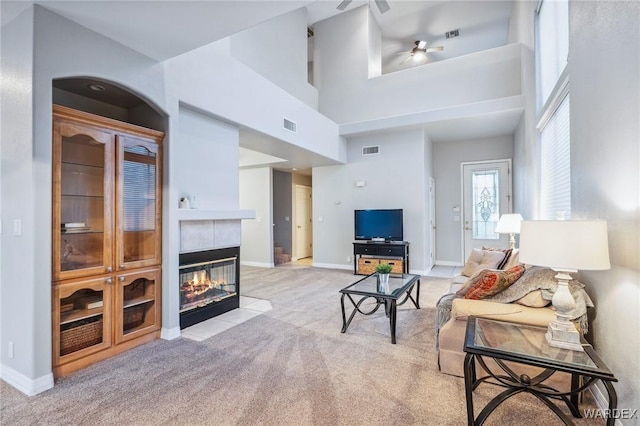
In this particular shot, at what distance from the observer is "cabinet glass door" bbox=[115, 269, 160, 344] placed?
2713 mm

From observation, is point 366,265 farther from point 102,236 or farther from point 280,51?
point 102,236

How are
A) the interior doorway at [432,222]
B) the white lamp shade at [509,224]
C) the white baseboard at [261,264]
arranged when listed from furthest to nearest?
1. the white baseboard at [261,264]
2. the interior doorway at [432,222]
3. the white lamp shade at [509,224]

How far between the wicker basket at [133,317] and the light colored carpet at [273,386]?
0.22m

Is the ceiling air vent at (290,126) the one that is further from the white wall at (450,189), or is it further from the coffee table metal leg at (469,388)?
the coffee table metal leg at (469,388)

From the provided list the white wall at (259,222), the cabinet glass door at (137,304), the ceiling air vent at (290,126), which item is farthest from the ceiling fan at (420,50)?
the cabinet glass door at (137,304)

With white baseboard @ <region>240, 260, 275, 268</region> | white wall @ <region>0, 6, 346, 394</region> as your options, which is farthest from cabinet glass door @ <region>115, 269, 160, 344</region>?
white baseboard @ <region>240, 260, 275, 268</region>

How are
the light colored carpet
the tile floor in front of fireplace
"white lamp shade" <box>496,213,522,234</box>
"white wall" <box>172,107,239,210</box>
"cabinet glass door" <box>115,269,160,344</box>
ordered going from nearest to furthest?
the light colored carpet < "cabinet glass door" <box>115,269,160,344</box> < the tile floor in front of fireplace < "white wall" <box>172,107,239,210</box> < "white lamp shade" <box>496,213,522,234</box>

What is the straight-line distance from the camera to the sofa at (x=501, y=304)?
2.03 meters

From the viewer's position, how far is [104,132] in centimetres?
261

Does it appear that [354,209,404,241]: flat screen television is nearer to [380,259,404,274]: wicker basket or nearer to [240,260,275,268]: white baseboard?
[380,259,404,274]: wicker basket

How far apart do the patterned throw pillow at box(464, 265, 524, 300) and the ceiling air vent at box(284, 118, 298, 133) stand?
369 centimetres

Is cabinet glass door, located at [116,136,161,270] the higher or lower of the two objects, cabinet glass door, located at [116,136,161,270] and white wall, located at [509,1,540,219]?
the lower

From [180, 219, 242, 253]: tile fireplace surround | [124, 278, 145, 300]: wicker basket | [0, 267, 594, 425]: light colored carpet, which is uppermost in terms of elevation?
[180, 219, 242, 253]: tile fireplace surround

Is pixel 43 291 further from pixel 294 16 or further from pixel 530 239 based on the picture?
pixel 294 16
